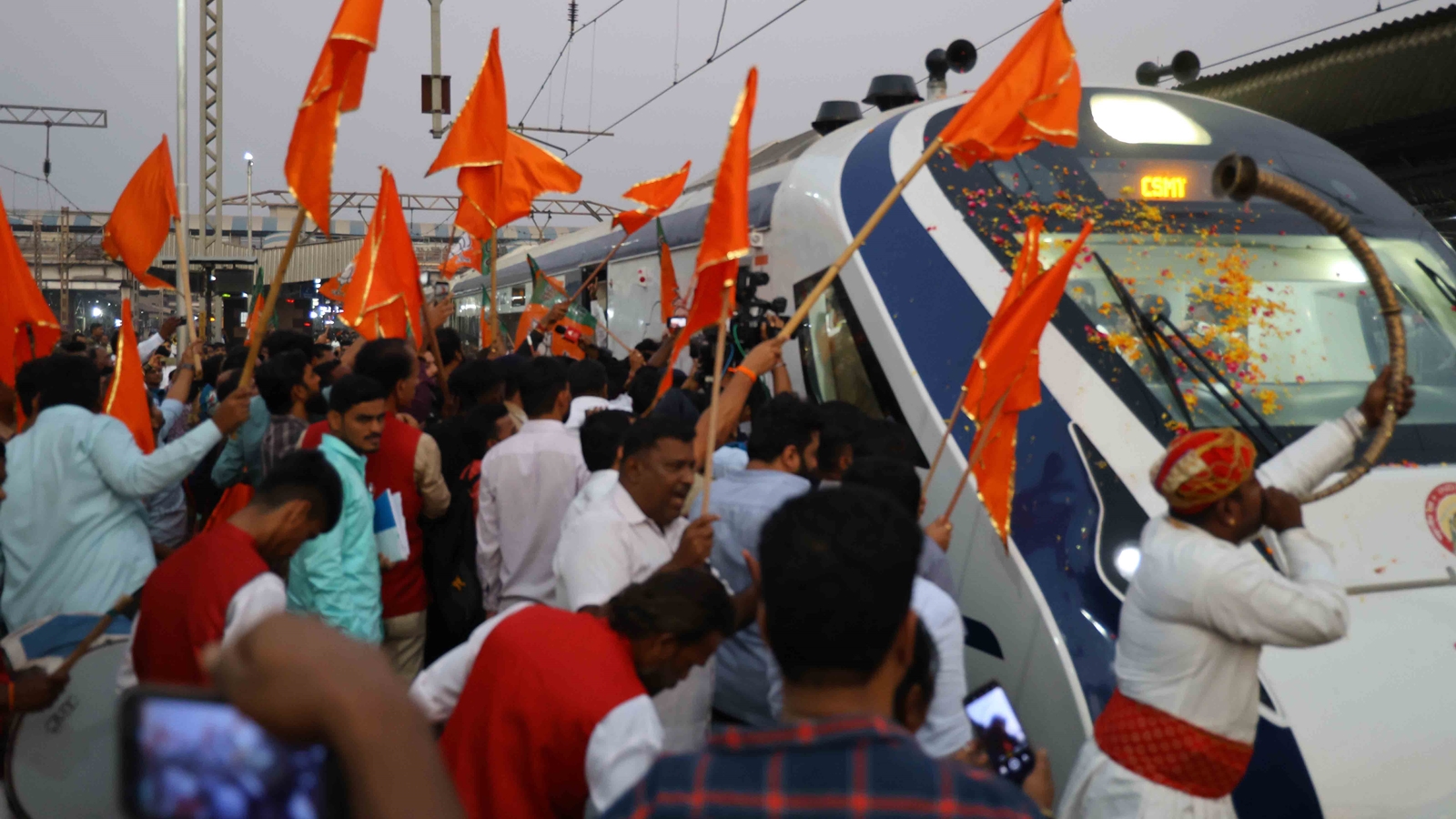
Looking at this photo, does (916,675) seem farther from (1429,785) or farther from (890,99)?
(890,99)

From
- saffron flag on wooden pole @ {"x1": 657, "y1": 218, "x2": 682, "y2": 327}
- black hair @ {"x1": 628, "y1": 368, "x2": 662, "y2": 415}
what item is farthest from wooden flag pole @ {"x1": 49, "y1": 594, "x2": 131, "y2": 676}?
saffron flag on wooden pole @ {"x1": 657, "y1": 218, "x2": 682, "y2": 327}

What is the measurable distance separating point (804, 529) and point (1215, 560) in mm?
1588

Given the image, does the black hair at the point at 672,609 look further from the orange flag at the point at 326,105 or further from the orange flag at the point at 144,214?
the orange flag at the point at 144,214

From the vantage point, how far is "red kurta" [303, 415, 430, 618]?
4602 millimetres

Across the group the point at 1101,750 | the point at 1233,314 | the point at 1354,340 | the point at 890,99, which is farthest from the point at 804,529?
the point at 890,99

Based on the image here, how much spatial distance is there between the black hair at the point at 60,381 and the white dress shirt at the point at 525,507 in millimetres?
1388

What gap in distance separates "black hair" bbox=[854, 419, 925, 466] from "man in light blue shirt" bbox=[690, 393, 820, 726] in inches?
8.0

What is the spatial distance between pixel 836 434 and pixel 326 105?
2.02m

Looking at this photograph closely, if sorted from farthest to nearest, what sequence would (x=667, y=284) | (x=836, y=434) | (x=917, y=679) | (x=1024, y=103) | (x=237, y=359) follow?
(x=667, y=284) → (x=237, y=359) → (x=1024, y=103) → (x=836, y=434) → (x=917, y=679)

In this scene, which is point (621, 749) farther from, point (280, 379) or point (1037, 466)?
point (280, 379)

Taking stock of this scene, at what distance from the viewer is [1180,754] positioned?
Result: 2.89 metres

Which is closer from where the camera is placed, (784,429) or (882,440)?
(784,429)

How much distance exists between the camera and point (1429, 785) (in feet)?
11.1

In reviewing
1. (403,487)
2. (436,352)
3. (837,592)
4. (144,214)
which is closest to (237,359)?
(144,214)
